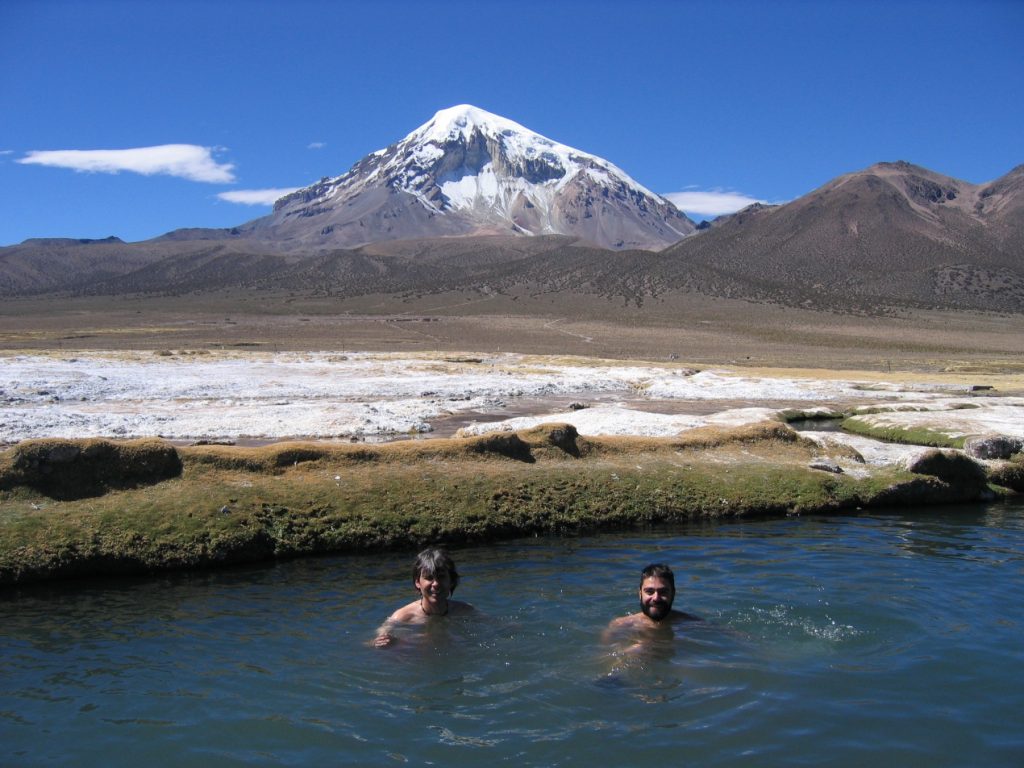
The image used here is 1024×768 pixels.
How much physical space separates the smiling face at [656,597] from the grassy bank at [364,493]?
676 cm

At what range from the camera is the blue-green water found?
880cm

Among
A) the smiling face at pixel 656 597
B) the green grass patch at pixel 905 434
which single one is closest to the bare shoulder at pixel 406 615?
the smiling face at pixel 656 597

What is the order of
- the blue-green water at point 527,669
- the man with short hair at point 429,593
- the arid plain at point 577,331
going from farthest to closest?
the arid plain at point 577,331 < the man with short hair at point 429,593 < the blue-green water at point 527,669

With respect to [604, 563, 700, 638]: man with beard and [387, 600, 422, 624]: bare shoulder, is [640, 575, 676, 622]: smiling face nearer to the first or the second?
[604, 563, 700, 638]: man with beard

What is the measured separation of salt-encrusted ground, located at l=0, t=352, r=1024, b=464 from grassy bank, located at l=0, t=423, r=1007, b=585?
5758mm

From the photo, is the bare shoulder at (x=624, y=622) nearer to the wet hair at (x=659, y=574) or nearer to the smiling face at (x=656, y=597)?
the smiling face at (x=656, y=597)

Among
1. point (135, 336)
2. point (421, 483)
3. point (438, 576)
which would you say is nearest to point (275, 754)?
point (438, 576)

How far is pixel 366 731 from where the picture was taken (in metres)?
9.05

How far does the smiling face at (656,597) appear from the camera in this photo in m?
11.4

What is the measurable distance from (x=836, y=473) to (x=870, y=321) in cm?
14645

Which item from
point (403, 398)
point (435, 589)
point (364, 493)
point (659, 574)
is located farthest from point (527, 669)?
point (403, 398)

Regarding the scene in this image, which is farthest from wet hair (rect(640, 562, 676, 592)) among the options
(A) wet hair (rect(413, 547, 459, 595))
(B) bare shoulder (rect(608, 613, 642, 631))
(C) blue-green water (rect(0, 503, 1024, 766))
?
(A) wet hair (rect(413, 547, 459, 595))

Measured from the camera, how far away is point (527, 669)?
35.2 feet

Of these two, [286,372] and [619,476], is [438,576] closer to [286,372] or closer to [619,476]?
[619,476]
